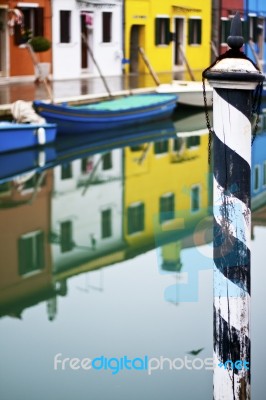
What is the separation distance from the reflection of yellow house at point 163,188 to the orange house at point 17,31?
486 cm

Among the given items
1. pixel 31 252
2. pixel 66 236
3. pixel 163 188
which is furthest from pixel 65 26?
pixel 31 252

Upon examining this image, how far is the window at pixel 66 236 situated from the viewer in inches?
249

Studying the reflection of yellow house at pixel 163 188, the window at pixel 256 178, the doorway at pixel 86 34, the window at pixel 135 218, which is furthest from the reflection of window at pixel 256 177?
the doorway at pixel 86 34

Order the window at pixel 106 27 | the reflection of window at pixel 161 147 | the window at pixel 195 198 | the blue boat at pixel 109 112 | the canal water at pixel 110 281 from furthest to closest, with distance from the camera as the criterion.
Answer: the window at pixel 106 27 < the blue boat at pixel 109 112 < the reflection of window at pixel 161 147 < the window at pixel 195 198 < the canal water at pixel 110 281

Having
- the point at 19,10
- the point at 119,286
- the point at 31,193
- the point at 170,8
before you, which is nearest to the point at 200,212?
the point at 31,193

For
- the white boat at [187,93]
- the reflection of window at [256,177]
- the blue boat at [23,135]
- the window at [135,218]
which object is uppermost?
the white boat at [187,93]

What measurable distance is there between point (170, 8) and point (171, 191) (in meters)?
13.8

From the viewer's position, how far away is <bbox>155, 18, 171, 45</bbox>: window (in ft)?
69.9

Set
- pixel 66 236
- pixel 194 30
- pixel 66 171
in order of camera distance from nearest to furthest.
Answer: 1. pixel 66 236
2. pixel 66 171
3. pixel 194 30

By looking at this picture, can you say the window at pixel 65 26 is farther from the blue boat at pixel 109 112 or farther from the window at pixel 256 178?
the window at pixel 256 178

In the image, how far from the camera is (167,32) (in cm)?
2167

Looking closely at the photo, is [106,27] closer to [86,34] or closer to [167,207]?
[86,34]

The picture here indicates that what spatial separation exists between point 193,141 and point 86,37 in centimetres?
741

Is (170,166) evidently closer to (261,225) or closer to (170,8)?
(261,225)
